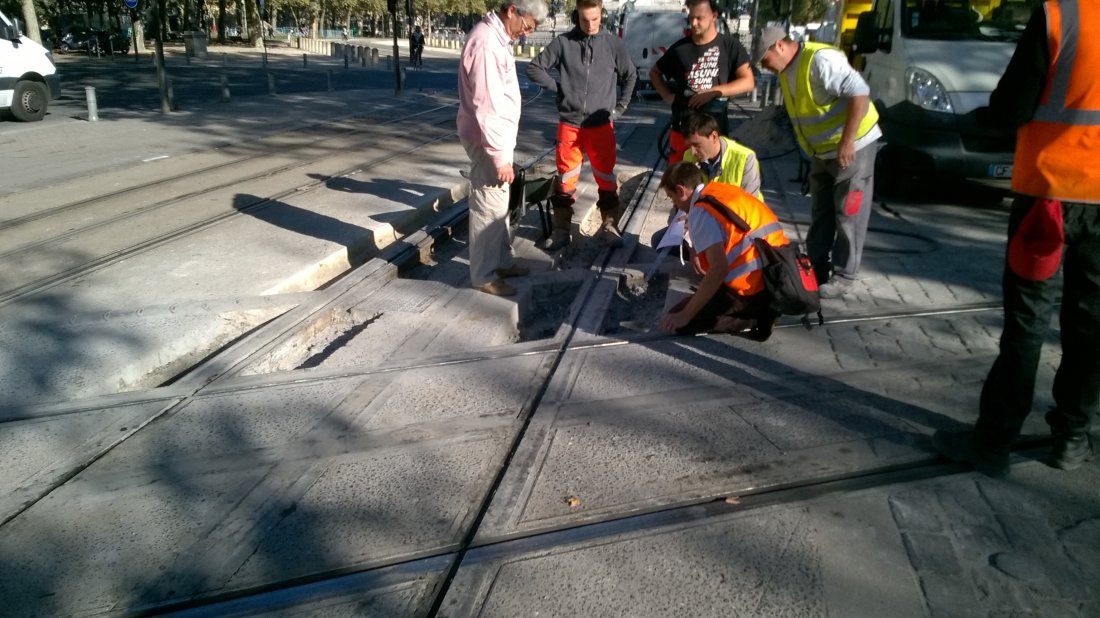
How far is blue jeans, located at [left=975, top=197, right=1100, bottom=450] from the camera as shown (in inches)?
109

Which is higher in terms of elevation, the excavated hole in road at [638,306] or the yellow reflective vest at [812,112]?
the yellow reflective vest at [812,112]

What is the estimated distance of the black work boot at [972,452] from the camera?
298 cm

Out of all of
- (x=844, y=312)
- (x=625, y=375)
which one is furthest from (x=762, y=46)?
(x=625, y=375)

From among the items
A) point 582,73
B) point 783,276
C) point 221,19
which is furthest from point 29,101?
point 221,19

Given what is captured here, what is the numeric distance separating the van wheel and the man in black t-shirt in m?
13.5

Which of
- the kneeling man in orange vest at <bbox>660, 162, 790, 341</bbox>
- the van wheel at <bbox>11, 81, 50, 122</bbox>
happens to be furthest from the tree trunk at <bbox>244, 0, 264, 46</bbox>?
the kneeling man in orange vest at <bbox>660, 162, 790, 341</bbox>

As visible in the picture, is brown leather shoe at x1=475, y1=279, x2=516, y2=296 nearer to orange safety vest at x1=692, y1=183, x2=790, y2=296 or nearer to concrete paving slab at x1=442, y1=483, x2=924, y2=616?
orange safety vest at x1=692, y1=183, x2=790, y2=296

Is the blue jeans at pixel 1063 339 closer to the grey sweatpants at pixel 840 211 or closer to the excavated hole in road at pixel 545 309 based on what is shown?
the grey sweatpants at pixel 840 211

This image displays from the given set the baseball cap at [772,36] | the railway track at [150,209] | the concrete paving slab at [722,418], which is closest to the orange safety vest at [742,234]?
the concrete paving slab at [722,418]

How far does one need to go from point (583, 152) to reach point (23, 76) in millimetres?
13162

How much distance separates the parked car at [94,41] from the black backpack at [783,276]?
39.6 meters

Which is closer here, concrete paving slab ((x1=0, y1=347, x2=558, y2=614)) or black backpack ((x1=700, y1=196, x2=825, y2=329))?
concrete paving slab ((x1=0, y1=347, x2=558, y2=614))

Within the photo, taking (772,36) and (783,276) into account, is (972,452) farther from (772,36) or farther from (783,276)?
(772,36)

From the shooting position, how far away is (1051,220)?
2.73 m
